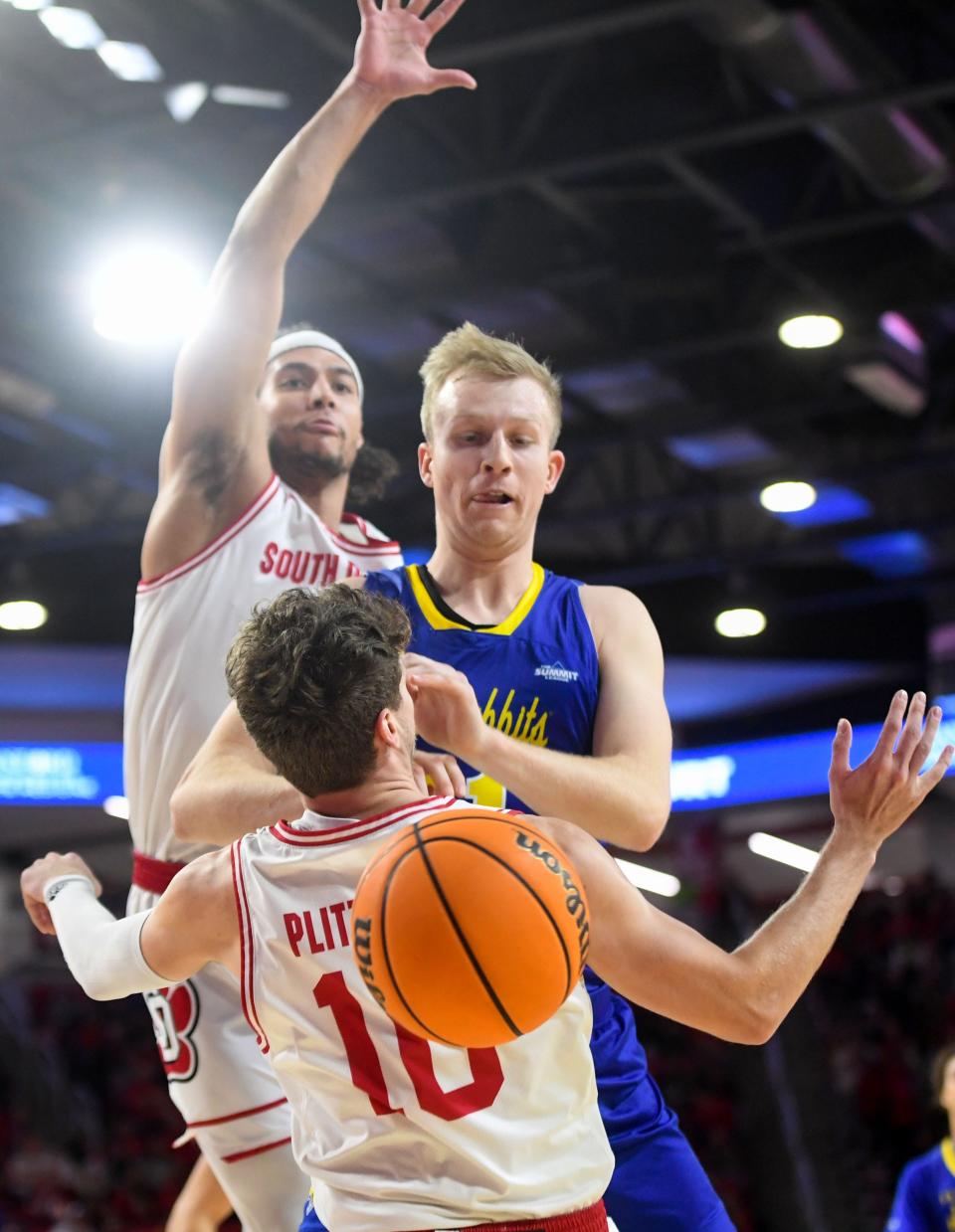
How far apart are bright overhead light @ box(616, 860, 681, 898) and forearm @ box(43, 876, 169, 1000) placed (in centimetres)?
2186

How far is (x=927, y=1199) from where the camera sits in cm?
745

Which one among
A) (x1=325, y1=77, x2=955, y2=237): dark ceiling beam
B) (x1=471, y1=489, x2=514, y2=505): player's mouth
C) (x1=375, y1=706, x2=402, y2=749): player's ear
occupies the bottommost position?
(x1=375, y1=706, x2=402, y2=749): player's ear

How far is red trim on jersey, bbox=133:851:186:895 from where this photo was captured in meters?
3.93

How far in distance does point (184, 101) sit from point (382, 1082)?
24.9 feet

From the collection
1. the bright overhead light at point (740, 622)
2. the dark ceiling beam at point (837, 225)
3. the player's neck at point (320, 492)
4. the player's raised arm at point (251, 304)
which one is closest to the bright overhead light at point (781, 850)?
the bright overhead light at point (740, 622)

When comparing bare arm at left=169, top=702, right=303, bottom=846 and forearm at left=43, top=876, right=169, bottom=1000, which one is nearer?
forearm at left=43, top=876, right=169, bottom=1000

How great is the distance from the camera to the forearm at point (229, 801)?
3035 millimetres

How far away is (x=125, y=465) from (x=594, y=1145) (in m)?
10.6

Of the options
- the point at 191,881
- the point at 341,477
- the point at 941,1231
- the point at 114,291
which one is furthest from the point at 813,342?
the point at 191,881

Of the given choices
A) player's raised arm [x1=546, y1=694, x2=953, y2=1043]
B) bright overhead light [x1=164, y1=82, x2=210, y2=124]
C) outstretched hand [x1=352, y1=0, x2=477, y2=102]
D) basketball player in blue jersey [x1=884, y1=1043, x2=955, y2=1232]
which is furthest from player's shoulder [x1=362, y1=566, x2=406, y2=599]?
bright overhead light [x1=164, y1=82, x2=210, y2=124]

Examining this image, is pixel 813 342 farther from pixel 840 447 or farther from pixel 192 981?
pixel 192 981

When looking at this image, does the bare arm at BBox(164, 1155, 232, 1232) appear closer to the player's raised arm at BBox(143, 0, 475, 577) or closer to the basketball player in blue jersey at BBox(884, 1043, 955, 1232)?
the player's raised arm at BBox(143, 0, 475, 577)

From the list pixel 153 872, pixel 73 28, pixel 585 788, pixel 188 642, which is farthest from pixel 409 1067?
pixel 73 28

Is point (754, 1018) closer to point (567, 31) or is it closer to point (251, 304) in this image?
point (251, 304)
